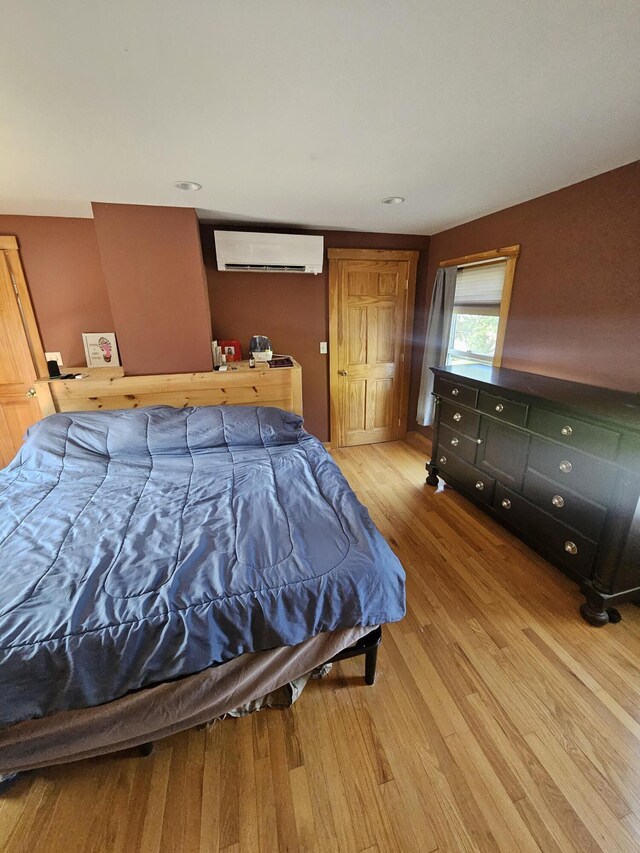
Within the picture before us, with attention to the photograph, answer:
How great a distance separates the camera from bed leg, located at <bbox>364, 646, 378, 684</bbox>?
138cm

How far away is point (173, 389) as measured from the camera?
8.47 ft

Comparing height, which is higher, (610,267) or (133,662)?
(610,267)

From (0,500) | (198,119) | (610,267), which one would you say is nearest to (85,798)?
(0,500)

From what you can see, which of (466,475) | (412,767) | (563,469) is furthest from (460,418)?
(412,767)

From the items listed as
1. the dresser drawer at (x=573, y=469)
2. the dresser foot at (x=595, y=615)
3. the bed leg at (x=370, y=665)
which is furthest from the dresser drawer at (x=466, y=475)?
the bed leg at (x=370, y=665)

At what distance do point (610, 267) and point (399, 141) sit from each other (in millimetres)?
1382

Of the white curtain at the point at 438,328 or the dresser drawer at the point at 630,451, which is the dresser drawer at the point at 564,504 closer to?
the dresser drawer at the point at 630,451

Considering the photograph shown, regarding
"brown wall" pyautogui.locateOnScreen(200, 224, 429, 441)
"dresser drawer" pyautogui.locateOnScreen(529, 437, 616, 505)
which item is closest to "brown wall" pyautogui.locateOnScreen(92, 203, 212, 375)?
"brown wall" pyautogui.locateOnScreen(200, 224, 429, 441)

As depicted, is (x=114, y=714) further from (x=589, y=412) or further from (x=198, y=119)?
(x=589, y=412)

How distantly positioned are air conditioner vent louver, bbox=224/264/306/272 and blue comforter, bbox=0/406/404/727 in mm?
1759

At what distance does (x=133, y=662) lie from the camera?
102cm

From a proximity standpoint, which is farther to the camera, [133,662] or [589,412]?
[589,412]

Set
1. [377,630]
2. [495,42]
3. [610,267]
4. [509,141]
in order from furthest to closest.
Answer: [610,267] < [509,141] < [377,630] < [495,42]

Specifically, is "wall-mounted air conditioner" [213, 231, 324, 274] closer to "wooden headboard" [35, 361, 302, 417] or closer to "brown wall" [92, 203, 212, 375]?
"brown wall" [92, 203, 212, 375]
